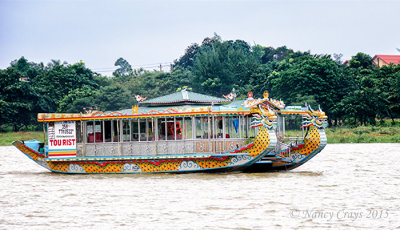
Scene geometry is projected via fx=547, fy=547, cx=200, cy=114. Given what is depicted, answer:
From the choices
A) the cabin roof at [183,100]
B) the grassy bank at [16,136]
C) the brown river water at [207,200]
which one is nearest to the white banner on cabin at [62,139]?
the brown river water at [207,200]

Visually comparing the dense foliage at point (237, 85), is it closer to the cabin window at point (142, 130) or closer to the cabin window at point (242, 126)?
the cabin window at point (242, 126)

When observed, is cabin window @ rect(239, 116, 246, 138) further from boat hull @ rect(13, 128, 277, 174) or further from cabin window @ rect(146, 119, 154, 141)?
cabin window @ rect(146, 119, 154, 141)

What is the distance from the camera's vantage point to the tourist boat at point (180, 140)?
17.1 metres

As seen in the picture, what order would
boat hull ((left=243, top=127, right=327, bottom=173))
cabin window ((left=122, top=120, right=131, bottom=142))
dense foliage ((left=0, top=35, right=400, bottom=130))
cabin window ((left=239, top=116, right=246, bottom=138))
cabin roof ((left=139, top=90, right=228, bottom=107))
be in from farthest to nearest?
dense foliage ((left=0, top=35, right=400, bottom=130)) → cabin roof ((left=139, top=90, right=228, bottom=107)) → cabin window ((left=122, top=120, right=131, bottom=142)) → cabin window ((left=239, top=116, right=246, bottom=138)) → boat hull ((left=243, top=127, right=327, bottom=173))

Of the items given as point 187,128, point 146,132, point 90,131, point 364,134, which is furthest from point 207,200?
point 364,134

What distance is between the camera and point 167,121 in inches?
707

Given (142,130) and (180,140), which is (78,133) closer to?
(142,130)

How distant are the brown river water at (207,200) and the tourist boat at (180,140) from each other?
0.42 meters

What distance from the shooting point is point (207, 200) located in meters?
13.2

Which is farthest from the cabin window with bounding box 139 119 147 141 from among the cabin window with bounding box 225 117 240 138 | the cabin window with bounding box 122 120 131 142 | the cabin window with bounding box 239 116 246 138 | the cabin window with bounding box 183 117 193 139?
the cabin window with bounding box 239 116 246 138

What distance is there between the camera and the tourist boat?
17.1 metres

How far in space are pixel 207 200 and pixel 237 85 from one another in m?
36.5

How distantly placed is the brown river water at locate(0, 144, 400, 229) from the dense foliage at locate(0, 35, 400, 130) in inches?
758

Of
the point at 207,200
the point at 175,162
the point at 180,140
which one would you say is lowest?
the point at 207,200
